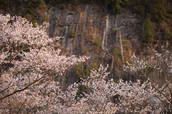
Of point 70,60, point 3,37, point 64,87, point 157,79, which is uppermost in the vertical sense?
point 3,37

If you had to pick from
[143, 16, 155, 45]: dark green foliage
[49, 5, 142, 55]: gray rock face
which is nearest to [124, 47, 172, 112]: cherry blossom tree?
[143, 16, 155, 45]: dark green foliage

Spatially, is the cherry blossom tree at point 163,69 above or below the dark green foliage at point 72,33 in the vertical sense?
below

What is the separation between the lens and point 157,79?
11.7m

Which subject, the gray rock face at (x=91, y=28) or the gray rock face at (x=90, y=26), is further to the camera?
the gray rock face at (x=90, y=26)

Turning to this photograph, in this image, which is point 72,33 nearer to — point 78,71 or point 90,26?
point 90,26

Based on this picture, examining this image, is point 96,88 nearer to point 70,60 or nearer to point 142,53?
point 70,60

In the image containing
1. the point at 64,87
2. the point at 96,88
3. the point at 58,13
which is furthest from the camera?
the point at 58,13

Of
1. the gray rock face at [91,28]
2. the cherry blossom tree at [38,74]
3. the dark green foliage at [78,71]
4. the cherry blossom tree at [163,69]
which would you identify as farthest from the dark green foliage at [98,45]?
the cherry blossom tree at [163,69]

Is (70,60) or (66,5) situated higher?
(66,5)

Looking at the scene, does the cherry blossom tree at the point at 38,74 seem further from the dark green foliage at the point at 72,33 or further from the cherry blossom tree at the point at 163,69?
the dark green foliage at the point at 72,33

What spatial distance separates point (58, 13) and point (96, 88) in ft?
51.9

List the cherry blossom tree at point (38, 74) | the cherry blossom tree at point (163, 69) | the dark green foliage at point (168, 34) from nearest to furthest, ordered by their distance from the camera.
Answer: the cherry blossom tree at point (38, 74)
the cherry blossom tree at point (163, 69)
the dark green foliage at point (168, 34)

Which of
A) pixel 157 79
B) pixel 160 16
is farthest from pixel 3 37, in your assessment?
pixel 160 16

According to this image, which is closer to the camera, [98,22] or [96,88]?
[96,88]
